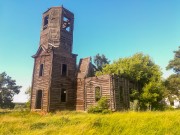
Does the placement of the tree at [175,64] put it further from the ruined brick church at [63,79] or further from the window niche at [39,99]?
the window niche at [39,99]

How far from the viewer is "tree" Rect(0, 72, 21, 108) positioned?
42994 mm

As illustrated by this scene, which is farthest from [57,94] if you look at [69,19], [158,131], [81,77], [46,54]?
[158,131]

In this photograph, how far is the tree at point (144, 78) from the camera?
21672 millimetres

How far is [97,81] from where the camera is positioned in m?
20.7

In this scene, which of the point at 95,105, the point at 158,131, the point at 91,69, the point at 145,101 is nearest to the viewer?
the point at 158,131

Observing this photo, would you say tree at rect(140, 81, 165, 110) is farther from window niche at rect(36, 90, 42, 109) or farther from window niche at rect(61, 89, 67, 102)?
window niche at rect(36, 90, 42, 109)

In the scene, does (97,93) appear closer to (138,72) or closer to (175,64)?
(138,72)

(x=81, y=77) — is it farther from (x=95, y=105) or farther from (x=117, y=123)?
(x=117, y=123)

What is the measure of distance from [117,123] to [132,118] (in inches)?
47.2

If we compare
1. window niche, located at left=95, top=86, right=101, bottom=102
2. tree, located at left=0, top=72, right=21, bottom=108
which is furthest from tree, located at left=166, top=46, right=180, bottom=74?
tree, located at left=0, top=72, right=21, bottom=108

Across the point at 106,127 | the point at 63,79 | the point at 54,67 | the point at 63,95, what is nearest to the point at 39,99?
the point at 63,95

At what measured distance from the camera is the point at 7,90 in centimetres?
4531

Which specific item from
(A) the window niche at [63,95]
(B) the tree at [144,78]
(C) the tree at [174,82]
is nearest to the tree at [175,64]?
(C) the tree at [174,82]

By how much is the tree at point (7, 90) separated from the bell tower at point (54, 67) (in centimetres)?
2596
